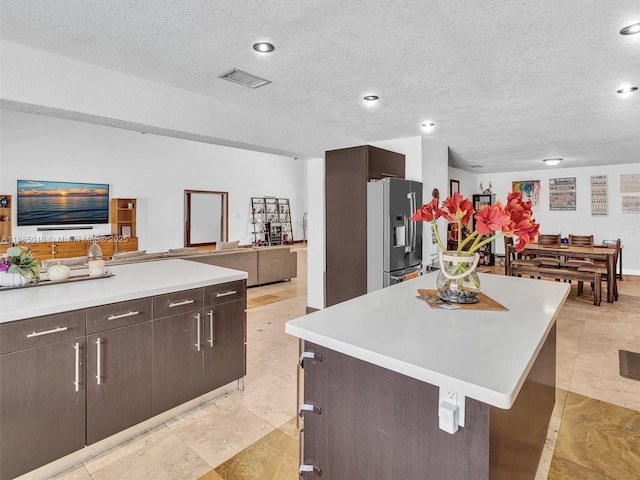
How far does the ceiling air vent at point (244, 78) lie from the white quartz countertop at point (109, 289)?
4.82ft

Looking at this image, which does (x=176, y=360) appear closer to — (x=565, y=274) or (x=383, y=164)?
(x=383, y=164)

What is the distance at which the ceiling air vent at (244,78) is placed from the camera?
8.67 ft

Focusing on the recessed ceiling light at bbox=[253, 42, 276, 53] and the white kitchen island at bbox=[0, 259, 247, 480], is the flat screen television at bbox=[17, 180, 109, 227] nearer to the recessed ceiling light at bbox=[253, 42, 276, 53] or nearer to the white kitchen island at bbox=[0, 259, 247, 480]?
the white kitchen island at bbox=[0, 259, 247, 480]

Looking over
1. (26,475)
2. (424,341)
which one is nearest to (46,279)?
(26,475)

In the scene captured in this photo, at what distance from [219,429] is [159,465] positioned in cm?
40

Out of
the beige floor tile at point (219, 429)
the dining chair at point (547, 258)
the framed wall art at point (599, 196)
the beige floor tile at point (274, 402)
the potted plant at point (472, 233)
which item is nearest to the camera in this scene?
the potted plant at point (472, 233)

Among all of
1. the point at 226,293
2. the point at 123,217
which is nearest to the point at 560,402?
the point at 226,293

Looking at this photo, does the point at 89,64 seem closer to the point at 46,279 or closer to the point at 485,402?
the point at 46,279

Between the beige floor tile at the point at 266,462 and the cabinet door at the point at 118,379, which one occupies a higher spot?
the cabinet door at the point at 118,379

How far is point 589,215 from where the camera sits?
812 centimetres

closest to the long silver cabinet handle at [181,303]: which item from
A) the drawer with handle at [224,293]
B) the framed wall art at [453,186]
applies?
the drawer with handle at [224,293]

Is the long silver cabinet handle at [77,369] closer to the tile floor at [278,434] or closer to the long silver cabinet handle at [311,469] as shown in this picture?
the tile floor at [278,434]

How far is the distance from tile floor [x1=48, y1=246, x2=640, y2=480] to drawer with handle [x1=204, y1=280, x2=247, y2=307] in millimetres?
746

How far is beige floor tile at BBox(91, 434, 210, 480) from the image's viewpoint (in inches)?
73.3
